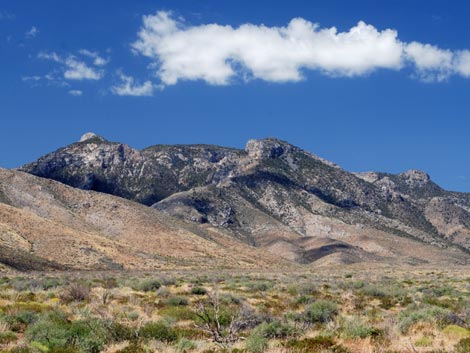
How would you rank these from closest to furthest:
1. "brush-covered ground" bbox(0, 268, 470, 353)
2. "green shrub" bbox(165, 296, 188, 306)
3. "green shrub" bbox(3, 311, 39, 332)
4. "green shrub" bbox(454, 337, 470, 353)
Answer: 1. "green shrub" bbox(454, 337, 470, 353)
2. "brush-covered ground" bbox(0, 268, 470, 353)
3. "green shrub" bbox(3, 311, 39, 332)
4. "green shrub" bbox(165, 296, 188, 306)

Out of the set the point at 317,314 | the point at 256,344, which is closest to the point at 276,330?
the point at 256,344

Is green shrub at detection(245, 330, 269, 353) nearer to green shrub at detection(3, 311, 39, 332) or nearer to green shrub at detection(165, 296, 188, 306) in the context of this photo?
green shrub at detection(3, 311, 39, 332)

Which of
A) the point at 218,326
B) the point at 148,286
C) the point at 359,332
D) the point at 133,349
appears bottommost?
the point at 133,349

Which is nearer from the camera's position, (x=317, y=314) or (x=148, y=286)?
(x=317, y=314)

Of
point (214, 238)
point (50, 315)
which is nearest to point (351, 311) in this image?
point (50, 315)

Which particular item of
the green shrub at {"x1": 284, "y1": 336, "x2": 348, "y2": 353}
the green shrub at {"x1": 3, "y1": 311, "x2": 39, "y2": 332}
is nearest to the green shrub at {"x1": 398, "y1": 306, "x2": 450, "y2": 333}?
the green shrub at {"x1": 284, "y1": 336, "x2": 348, "y2": 353}

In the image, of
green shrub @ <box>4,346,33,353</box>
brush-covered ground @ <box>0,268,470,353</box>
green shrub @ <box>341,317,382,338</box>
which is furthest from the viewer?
green shrub @ <box>341,317,382,338</box>

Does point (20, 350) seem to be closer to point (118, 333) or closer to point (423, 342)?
point (118, 333)

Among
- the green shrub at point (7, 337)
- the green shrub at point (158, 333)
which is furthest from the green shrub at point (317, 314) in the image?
the green shrub at point (7, 337)

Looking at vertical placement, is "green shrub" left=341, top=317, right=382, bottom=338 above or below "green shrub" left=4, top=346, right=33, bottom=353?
Answer: above

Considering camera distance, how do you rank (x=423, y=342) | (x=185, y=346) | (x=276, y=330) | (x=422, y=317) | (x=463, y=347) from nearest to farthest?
1. (x=463, y=347)
2. (x=185, y=346)
3. (x=423, y=342)
4. (x=276, y=330)
5. (x=422, y=317)

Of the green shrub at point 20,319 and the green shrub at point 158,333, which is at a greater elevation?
the green shrub at point 158,333

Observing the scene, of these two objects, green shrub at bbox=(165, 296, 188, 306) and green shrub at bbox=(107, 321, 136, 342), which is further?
green shrub at bbox=(165, 296, 188, 306)

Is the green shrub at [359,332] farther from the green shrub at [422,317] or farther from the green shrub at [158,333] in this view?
the green shrub at [158,333]
